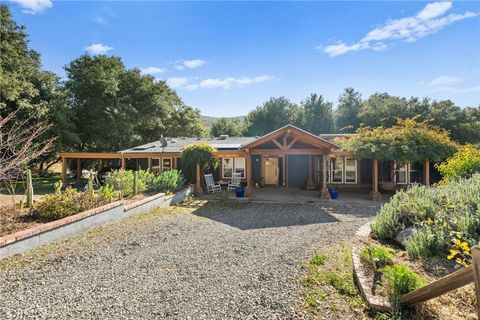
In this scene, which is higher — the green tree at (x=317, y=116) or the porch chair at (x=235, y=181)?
the green tree at (x=317, y=116)

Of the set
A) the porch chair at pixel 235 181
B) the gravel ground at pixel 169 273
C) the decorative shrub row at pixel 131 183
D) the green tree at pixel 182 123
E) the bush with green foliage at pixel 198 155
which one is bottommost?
the gravel ground at pixel 169 273

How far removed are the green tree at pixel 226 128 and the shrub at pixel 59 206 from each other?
32636 millimetres

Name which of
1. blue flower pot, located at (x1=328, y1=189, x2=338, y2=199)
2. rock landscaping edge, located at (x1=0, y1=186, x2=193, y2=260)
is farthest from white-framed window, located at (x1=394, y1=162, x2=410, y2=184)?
rock landscaping edge, located at (x1=0, y1=186, x2=193, y2=260)

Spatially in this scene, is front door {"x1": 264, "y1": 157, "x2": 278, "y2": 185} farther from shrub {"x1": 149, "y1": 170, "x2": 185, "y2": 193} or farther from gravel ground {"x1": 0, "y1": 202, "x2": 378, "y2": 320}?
gravel ground {"x1": 0, "y1": 202, "x2": 378, "y2": 320}

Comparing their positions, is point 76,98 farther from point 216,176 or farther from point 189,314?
point 189,314

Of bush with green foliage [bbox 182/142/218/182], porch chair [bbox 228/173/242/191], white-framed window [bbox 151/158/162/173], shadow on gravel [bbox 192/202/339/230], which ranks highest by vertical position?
bush with green foliage [bbox 182/142/218/182]

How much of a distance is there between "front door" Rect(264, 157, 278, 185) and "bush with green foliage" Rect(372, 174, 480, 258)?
32.9 ft

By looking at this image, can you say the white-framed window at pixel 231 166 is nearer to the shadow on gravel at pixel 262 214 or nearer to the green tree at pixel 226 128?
the shadow on gravel at pixel 262 214

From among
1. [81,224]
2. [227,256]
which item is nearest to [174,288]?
[227,256]

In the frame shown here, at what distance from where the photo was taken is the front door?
16.3 m

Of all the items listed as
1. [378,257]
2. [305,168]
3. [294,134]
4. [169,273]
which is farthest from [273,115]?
[169,273]

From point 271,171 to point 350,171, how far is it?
4.56 meters

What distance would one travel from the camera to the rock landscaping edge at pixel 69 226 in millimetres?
4826

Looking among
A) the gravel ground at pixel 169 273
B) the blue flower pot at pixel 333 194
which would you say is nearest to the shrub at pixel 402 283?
the gravel ground at pixel 169 273
